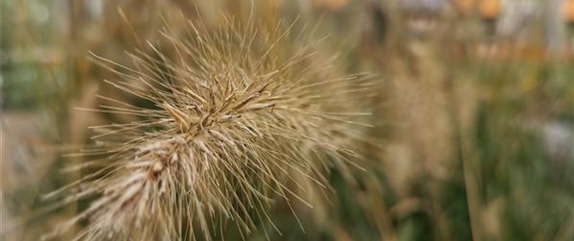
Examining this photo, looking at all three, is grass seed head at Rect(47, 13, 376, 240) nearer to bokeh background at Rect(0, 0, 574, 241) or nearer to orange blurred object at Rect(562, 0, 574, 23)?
bokeh background at Rect(0, 0, 574, 241)

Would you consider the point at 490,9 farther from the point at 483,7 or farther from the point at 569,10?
the point at 569,10

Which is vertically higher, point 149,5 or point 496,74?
point 149,5

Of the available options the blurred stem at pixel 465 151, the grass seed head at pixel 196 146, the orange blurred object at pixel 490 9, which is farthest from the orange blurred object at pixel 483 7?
the grass seed head at pixel 196 146

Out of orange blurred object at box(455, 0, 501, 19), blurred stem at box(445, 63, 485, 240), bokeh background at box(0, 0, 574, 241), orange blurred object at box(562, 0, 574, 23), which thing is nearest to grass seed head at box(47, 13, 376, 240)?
bokeh background at box(0, 0, 574, 241)

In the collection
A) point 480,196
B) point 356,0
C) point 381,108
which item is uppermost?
point 356,0

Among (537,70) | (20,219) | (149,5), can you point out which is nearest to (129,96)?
(149,5)

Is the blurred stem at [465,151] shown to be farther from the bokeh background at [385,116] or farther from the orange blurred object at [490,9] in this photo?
the orange blurred object at [490,9]

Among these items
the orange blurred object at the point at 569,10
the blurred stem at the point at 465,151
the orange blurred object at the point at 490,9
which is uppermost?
the orange blurred object at the point at 490,9

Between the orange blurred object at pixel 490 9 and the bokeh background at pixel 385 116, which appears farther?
the orange blurred object at pixel 490 9

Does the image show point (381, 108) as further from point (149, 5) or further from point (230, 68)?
point (230, 68)
